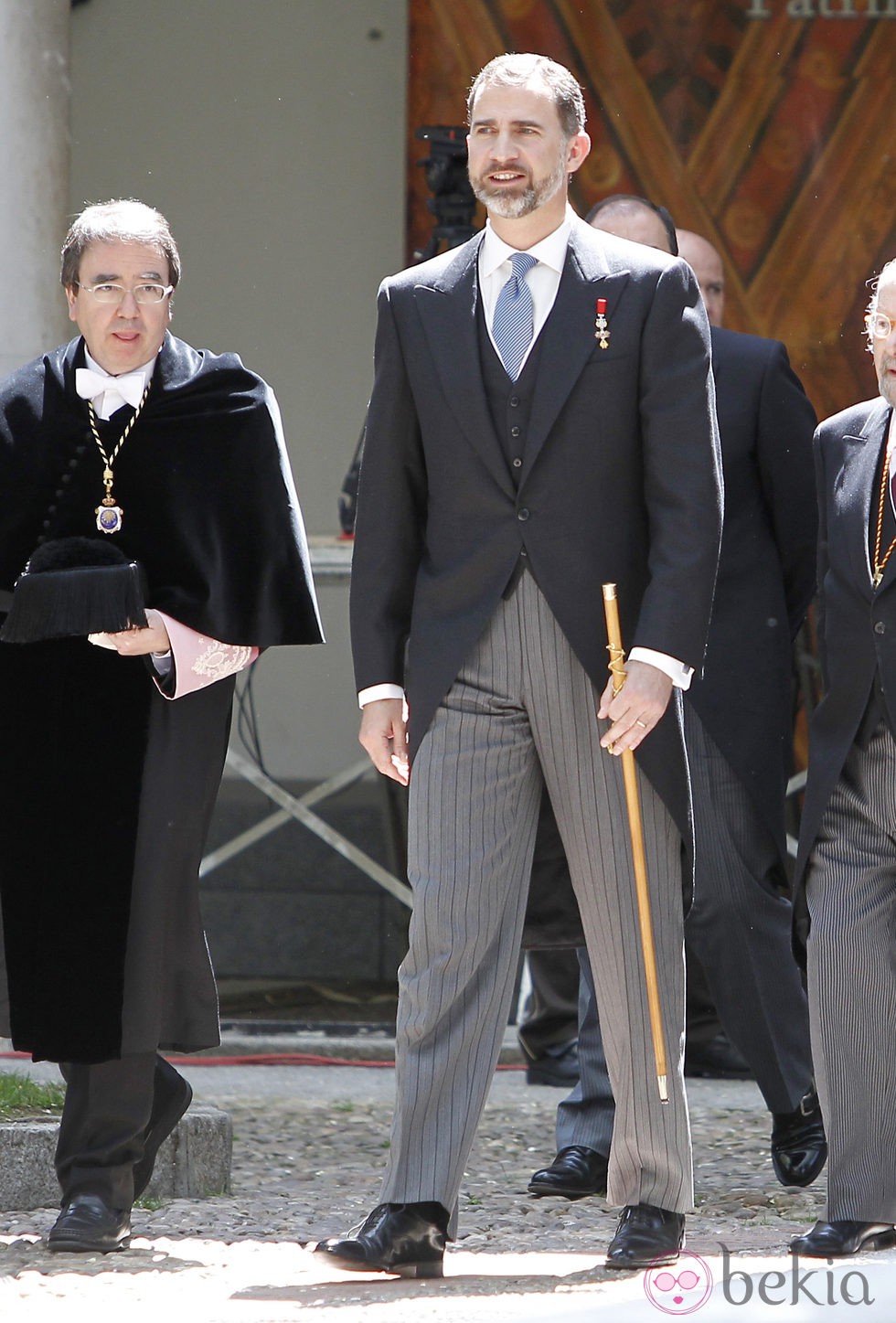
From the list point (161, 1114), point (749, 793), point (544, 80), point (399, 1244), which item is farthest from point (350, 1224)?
point (544, 80)

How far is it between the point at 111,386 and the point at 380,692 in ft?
2.67

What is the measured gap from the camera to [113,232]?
13.0 ft

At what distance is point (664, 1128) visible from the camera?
350 centimetres

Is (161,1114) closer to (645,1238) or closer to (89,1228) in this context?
(89,1228)

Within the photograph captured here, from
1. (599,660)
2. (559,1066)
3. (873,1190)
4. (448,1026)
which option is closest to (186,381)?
(599,660)

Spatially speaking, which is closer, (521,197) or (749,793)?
(521,197)

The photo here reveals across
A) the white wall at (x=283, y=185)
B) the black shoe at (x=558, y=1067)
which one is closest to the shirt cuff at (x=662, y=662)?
the black shoe at (x=558, y=1067)

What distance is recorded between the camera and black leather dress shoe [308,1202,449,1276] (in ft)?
11.2

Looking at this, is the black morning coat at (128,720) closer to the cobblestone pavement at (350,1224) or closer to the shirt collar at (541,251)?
the cobblestone pavement at (350,1224)

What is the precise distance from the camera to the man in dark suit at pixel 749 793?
14.4 feet

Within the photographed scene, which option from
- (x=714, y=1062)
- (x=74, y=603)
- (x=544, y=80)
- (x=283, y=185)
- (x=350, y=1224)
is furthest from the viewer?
(x=283, y=185)

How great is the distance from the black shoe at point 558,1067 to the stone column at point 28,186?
212cm

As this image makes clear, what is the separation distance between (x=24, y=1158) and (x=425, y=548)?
144 cm

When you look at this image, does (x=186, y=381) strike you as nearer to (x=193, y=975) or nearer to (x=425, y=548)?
(x=425, y=548)
